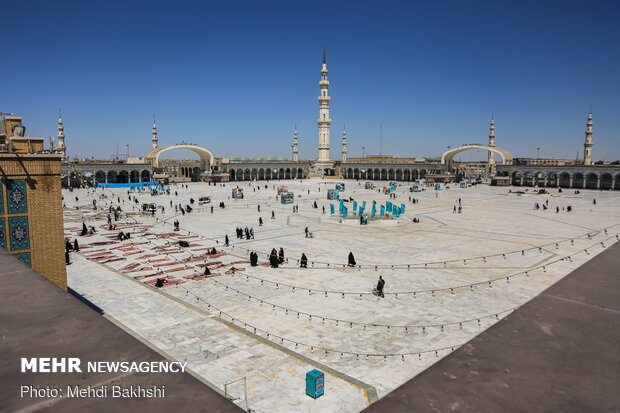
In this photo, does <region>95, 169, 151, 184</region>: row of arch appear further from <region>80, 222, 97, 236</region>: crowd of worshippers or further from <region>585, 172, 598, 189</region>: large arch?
<region>585, 172, 598, 189</region>: large arch

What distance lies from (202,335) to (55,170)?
6367 mm

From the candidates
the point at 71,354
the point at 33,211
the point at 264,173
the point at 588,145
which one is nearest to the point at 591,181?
the point at 588,145

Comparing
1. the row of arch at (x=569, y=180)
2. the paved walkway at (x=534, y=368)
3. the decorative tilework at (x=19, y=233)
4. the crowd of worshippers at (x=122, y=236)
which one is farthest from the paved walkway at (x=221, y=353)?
the row of arch at (x=569, y=180)

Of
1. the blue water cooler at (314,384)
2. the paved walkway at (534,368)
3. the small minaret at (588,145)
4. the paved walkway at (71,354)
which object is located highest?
the small minaret at (588,145)

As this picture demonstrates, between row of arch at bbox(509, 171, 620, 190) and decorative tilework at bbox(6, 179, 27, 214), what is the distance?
77922mm

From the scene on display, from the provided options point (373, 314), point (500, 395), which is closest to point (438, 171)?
point (373, 314)

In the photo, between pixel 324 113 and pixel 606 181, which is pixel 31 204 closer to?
pixel 606 181

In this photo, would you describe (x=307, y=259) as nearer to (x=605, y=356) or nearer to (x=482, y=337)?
(x=482, y=337)

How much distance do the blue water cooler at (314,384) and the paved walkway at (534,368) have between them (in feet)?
7.07

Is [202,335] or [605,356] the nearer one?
[605,356]

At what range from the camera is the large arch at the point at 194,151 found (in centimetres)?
8125

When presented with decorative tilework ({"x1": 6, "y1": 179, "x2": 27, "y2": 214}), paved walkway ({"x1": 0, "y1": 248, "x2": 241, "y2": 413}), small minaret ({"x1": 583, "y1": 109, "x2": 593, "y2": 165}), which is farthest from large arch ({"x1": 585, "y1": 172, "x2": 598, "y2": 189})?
paved walkway ({"x1": 0, "y1": 248, "x2": 241, "y2": 413})

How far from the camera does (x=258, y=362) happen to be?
9.20 m

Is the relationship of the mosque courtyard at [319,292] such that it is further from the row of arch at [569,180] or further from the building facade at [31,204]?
the row of arch at [569,180]
